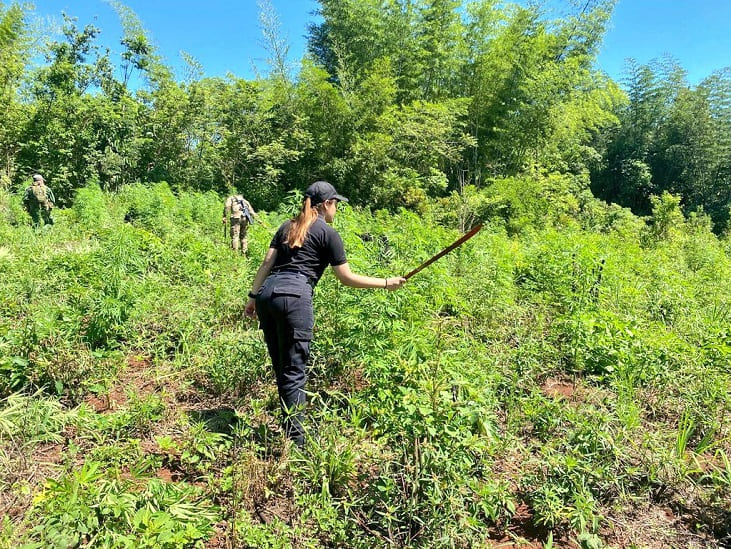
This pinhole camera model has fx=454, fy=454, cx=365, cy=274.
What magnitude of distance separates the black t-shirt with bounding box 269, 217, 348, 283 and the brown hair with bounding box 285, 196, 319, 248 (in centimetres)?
3

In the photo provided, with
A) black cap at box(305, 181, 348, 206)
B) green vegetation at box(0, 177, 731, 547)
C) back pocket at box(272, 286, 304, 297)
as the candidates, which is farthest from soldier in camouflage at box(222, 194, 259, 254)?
back pocket at box(272, 286, 304, 297)

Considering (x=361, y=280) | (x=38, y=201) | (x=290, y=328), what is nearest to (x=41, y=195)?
(x=38, y=201)

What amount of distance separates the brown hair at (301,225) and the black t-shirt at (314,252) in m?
0.03

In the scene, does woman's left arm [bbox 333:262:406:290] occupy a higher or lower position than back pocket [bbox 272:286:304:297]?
higher

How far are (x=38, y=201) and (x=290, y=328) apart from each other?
7823mm

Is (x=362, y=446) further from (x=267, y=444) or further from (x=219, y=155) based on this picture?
(x=219, y=155)

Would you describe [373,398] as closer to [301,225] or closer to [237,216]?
[301,225]

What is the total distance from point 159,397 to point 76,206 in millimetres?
8659

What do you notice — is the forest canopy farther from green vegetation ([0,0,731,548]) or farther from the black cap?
the black cap

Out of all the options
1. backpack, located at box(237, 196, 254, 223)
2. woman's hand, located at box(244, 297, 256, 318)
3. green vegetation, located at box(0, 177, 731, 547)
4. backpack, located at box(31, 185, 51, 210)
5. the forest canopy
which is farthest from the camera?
the forest canopy

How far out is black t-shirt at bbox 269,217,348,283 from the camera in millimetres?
2520

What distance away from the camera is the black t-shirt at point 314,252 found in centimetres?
252

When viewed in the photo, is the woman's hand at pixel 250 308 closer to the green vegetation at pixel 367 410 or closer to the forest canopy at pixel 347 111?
the green vegetation at pixel 367 410

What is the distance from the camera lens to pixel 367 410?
7.71ft
